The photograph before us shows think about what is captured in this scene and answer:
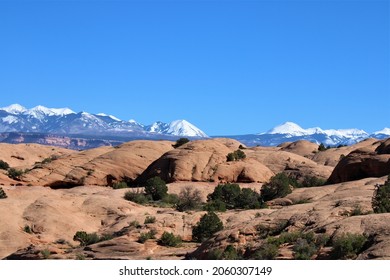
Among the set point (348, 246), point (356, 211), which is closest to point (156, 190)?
point (356, 211)

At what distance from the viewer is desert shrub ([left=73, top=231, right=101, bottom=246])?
133 feet

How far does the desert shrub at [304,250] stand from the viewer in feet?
83.1

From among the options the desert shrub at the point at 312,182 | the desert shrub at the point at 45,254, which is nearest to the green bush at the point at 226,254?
the desert shrub at the point at 45,254

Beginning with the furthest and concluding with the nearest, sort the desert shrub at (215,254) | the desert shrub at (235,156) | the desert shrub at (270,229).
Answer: the desert shrub at (235,156)
the desert shrub at (270,229)
the desert shrub at (215,254)

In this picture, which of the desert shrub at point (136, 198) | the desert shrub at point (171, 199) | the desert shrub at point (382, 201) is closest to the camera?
the desert shrub at point (382, 201)

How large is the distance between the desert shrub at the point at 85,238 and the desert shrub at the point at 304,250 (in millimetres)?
16623

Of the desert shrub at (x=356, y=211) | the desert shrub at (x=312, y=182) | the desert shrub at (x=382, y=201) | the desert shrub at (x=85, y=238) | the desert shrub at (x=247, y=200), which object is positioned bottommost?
the desert shrub at (x=85, y=238)

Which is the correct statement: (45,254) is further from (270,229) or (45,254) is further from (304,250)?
(304,250)

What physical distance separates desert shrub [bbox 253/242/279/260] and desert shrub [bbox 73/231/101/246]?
50.7ft

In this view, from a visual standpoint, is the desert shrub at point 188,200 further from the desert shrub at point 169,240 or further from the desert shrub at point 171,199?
the desert shrub at point 169,240

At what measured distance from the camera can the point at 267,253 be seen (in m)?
26.3

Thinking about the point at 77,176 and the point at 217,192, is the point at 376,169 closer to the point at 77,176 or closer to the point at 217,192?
the point at 217,192

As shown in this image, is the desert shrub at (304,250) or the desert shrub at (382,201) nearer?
the desert shrub at (304,250)
